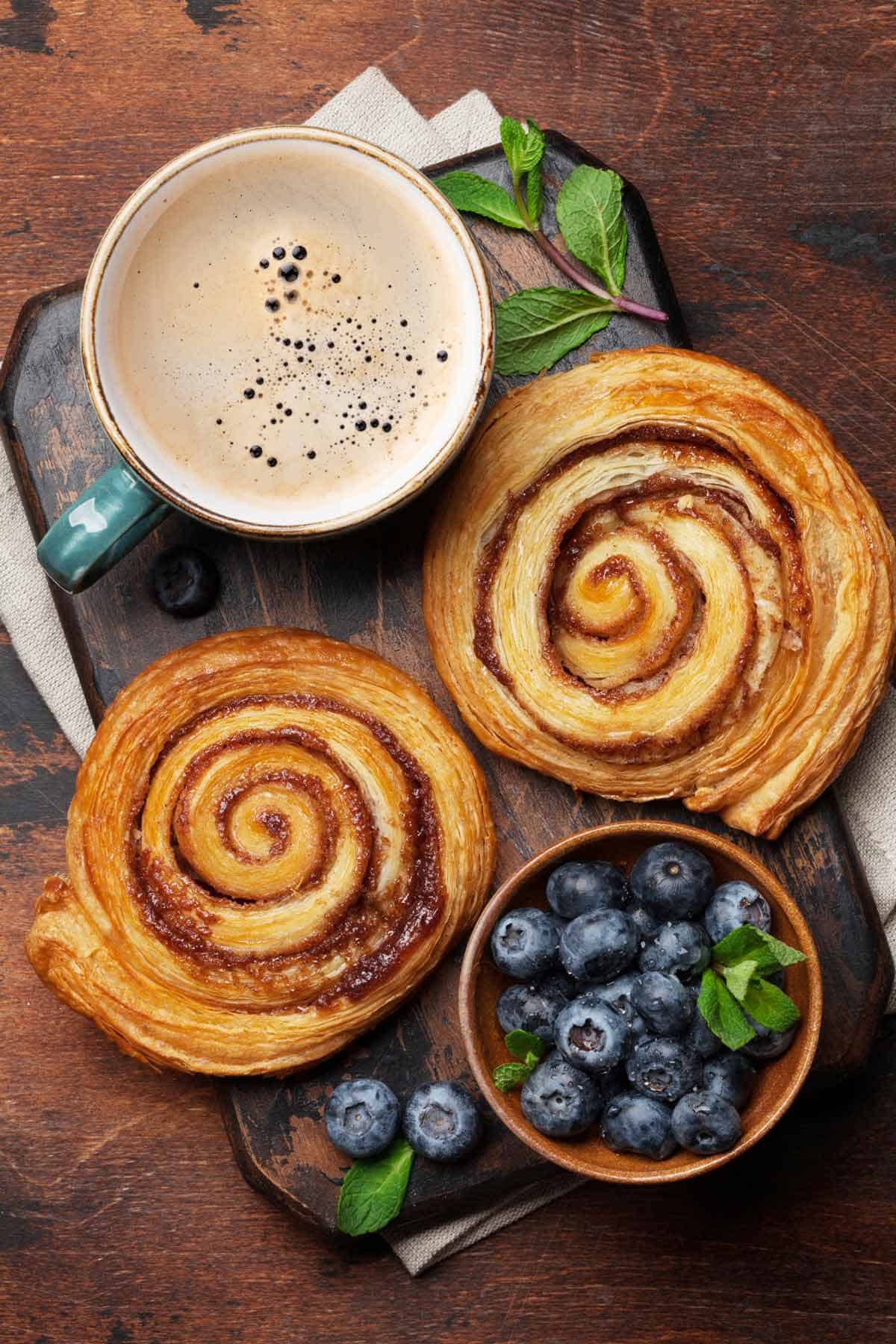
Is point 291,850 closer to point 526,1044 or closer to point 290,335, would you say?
point 526,1044

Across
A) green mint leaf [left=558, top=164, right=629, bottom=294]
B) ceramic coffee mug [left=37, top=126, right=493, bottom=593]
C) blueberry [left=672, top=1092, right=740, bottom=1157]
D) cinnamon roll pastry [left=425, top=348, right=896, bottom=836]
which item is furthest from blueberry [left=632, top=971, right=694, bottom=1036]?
green mint leaf [left=558, top=164, right=629, bottom=294]

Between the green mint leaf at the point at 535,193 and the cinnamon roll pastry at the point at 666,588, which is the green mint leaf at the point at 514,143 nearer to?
the green mint leaf at the point at 535,193

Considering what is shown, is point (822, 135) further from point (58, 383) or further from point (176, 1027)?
point (176, 1027)

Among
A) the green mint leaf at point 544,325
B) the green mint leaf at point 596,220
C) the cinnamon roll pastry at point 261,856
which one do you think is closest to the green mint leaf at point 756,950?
the cinnamon roll pastry at point 261,856

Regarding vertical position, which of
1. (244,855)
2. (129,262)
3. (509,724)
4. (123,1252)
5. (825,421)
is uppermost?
(129,262)

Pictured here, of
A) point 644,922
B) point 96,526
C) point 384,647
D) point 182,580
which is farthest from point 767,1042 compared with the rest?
point 96,526

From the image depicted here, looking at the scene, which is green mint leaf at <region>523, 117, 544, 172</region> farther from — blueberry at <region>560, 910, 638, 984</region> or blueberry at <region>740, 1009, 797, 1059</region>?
blueberry at <region>740, 1009, 797, 1059</region>

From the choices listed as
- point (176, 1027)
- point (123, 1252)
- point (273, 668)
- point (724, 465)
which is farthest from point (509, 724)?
point (123, 1252)
